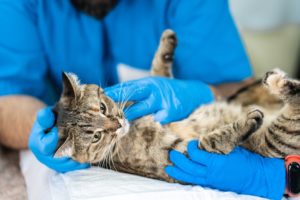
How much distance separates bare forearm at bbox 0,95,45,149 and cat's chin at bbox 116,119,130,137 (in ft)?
1.26

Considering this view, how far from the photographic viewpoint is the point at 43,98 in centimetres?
169

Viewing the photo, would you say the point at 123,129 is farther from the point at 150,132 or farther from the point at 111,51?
the point at 111,51

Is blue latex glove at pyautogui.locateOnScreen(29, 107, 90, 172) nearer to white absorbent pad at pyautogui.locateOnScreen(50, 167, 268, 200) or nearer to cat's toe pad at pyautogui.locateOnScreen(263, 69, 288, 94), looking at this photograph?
white absorbent pad at pyautogui.locateOnScreen(50, 167, 268, 200)

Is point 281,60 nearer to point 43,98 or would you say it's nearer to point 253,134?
point 253,134

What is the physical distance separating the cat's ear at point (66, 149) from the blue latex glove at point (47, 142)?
28mm

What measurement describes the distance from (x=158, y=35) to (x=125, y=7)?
182 millimetres

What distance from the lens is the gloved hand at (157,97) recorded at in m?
1.31

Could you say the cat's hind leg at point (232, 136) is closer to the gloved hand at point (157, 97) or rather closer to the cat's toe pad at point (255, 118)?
Answer: the cat's toe pad at point (255, 118)

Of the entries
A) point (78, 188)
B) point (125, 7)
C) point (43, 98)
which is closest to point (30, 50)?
point (43, 98)

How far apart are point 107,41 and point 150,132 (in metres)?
0.54

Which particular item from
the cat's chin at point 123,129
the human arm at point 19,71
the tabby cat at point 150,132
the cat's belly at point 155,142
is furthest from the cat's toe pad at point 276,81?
the human arm at point 19,71

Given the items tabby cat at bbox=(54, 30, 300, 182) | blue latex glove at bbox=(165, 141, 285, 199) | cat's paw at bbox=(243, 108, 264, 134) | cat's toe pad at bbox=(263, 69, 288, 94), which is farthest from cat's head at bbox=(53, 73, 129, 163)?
cat's toe pad at bbox=(263, 69, 288, 94)

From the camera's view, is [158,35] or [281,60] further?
[281,60]

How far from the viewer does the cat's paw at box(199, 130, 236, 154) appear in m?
1.23
